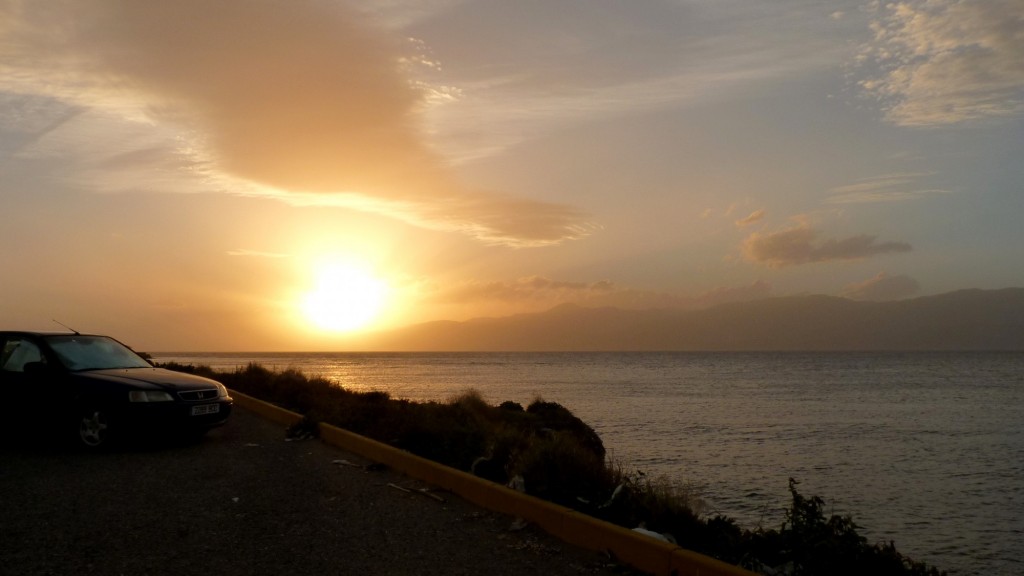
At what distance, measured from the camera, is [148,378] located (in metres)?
10.9

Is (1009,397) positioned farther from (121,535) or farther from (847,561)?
(121,535)

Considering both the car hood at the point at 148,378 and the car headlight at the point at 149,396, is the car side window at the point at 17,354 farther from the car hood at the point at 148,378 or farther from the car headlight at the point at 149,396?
the car headlight at the point at 149,396

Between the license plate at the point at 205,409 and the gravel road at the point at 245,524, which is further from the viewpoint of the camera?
the license plate at the point at 205,409

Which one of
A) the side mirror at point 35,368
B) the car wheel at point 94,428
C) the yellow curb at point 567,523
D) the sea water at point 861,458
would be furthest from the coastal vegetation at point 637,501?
the side mirror at point 35,368

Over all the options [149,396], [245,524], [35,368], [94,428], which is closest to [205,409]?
[149,396]

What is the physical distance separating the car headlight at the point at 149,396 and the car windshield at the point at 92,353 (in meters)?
1.15

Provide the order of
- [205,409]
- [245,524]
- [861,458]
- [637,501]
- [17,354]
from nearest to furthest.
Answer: [245,524]
[637,501]
[205,409]
[17,354]
[861,458]

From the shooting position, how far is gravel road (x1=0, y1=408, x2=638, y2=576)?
550cm

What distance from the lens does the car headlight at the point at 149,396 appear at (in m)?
10.4

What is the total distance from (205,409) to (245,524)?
499 cm

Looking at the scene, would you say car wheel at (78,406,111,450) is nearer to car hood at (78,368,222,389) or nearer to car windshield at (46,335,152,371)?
car hood at (78,368,222,389)

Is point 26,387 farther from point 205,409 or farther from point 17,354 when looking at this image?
point 205,409

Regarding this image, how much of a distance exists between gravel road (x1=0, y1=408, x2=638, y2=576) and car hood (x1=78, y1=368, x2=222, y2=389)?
1.09m

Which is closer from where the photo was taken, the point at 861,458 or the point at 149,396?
the point at 149,396
